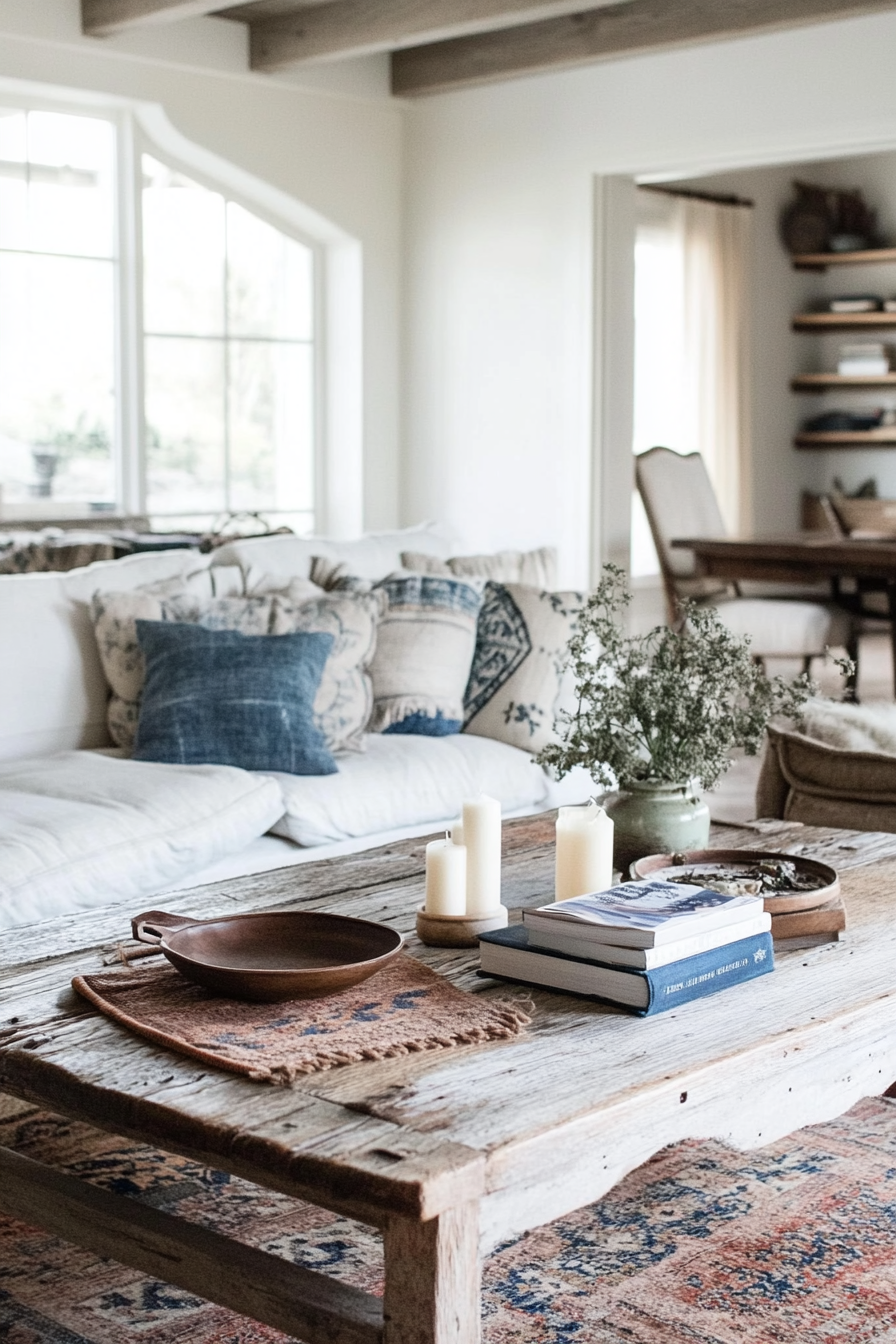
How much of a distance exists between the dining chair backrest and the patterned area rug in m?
3.88

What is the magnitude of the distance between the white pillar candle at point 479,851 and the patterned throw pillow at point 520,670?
1.73 meters

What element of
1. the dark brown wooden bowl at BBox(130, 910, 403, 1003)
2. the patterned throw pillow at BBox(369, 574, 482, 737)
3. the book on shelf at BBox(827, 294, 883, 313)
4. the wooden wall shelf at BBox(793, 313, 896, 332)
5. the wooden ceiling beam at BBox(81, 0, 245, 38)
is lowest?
the dark brown wooden bowl at BBox(130, 910, 403, 1003)

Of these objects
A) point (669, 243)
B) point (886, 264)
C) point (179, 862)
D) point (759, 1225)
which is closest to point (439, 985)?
point (759, 1225)

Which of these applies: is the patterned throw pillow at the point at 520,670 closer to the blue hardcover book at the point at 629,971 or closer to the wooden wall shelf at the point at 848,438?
the blue hardcover book at the point at 629,971

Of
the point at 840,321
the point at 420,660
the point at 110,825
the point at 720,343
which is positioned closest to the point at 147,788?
the point at 110,825

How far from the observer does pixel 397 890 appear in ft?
7.47

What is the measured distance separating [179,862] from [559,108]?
13.5 ft

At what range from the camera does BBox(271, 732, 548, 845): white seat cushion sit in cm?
320

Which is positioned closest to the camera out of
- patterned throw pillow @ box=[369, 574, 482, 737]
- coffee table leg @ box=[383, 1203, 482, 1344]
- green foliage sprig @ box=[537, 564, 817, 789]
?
coffee table leg @ box=[383, 1203, 482, 1344]

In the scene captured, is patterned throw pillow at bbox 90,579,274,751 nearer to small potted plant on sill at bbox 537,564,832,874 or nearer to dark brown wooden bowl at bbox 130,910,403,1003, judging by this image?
small potted plant on sill at bbox 537,564,832,874


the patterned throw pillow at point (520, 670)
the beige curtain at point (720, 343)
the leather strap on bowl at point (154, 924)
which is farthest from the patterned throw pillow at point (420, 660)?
the beige curtain at point (720, 343)

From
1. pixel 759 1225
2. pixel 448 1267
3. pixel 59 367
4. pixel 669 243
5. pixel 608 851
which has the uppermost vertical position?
pixel 669 243

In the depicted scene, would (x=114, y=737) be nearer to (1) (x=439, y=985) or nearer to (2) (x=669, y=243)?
(1) (x=439, y=985)

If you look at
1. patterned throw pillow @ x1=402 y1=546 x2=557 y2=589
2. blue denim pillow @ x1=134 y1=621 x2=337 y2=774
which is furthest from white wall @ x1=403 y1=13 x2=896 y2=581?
blue denim pillow @ x1=134 y1=621 x2=337 y2=774
